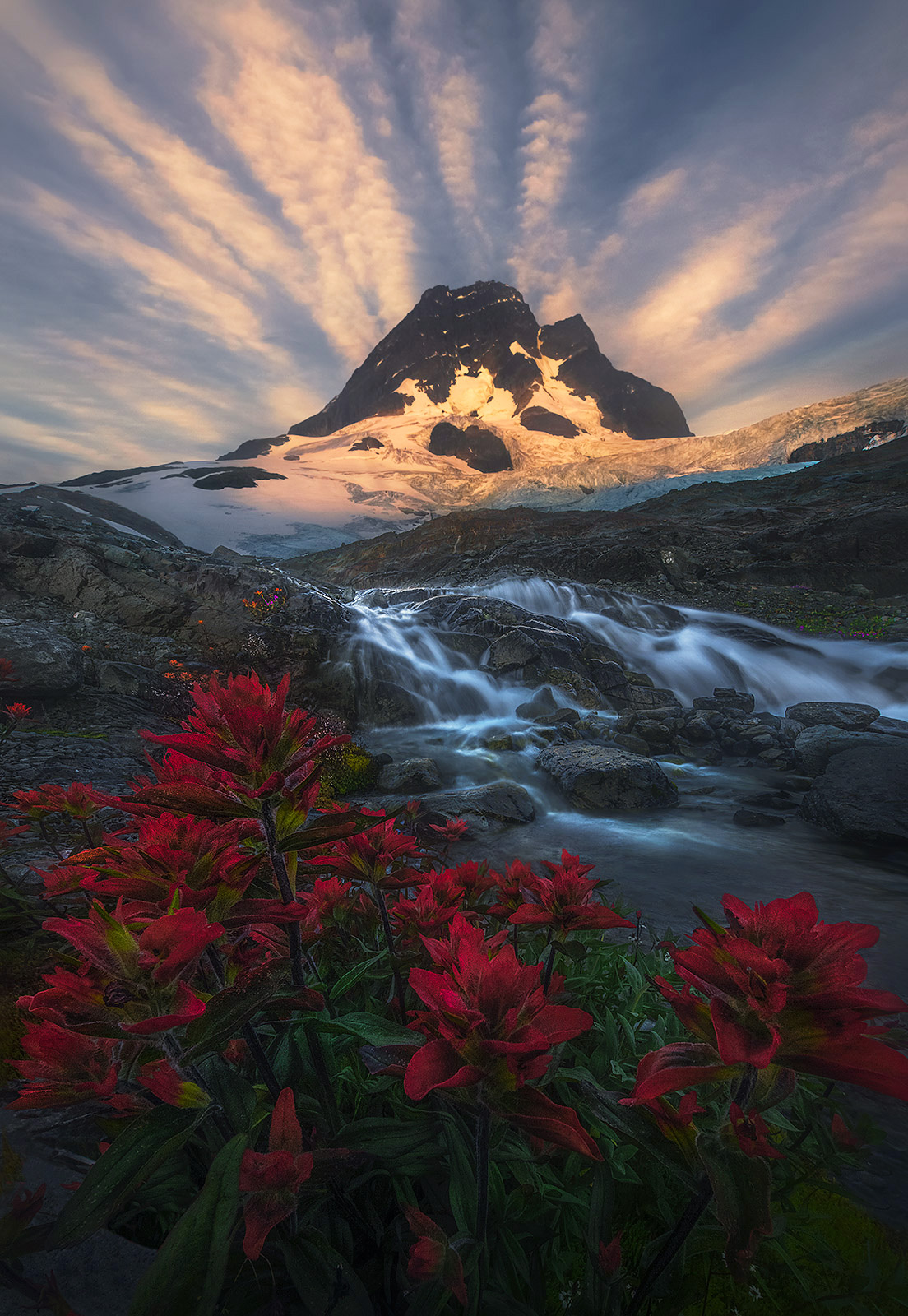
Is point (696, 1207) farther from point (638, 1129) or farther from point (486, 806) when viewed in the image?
point (486, 806)

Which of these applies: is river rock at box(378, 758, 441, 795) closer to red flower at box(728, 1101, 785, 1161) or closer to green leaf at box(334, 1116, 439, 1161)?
green leaf at box(334, 1116, 439, 1161)

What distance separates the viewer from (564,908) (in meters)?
1.37

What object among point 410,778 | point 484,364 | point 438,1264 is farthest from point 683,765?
point 484,364

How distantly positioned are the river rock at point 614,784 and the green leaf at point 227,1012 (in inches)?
238

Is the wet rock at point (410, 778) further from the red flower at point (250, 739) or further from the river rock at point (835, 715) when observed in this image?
the river rock at point (835, 715)

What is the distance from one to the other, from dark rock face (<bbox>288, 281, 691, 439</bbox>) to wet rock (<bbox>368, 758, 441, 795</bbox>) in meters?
104

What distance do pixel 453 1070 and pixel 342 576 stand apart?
109ft

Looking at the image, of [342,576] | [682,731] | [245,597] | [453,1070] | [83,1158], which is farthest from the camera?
[342,576]

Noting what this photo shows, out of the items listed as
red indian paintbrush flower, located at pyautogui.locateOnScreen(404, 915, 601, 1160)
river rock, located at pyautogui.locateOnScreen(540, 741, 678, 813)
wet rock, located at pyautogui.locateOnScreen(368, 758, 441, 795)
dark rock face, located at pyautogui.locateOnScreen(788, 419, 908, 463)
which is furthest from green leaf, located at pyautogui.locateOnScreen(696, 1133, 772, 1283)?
dark rock face, located at pyautogui.locateOnScreen(788, 419, 908, 463)

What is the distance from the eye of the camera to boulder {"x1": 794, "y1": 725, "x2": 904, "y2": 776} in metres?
6.73

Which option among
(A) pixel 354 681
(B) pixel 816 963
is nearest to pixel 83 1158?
(B) pixel 816 963

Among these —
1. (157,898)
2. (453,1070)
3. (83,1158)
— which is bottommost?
(83,1158)

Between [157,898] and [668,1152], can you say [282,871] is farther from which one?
[668,1152]

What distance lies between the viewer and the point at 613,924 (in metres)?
1.18
